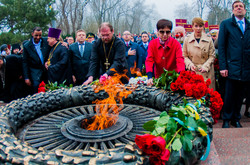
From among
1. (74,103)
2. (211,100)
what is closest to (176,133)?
(211,100)

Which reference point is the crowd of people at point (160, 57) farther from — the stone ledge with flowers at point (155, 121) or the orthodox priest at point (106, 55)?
the stone ledge with flowers at point (155, 121)

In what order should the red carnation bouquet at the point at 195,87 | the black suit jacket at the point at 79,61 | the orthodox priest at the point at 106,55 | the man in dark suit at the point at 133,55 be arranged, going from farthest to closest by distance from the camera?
the man in dark suit at the point at 133,55, the black suit jacket at the point at 79,61, the orthodox priest at the point at 106,55, the red carnation bouquet at the point at 195,87

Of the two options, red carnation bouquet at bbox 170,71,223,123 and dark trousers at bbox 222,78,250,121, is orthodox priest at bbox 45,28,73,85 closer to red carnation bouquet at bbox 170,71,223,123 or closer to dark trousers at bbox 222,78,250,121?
red carnation bouquet at bbox 170,71,223,123

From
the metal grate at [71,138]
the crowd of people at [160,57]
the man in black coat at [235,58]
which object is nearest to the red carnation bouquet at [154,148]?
the metal grate at [71,138]

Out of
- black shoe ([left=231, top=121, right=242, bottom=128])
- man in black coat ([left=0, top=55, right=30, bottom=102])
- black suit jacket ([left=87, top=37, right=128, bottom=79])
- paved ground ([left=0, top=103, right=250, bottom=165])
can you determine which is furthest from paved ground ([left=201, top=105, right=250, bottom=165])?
man in black coat ([left=0, top=55, right=30, bottom=102])

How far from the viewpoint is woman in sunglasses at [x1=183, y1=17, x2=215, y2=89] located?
384cm

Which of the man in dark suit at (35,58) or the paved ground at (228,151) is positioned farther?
the man in dark suit at (35,58)

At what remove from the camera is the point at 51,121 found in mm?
2414

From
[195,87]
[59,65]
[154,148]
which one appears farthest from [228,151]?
[59,65]

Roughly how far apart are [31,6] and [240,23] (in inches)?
737

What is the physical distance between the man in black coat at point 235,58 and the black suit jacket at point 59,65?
326 cm

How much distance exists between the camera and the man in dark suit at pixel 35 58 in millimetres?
4770

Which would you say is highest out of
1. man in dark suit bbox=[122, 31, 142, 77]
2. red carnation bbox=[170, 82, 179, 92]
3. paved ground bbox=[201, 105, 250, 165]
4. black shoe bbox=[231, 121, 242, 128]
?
man in dark suit bbox=[122, 31, 142, 77]

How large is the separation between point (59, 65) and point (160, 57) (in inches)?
92.7
